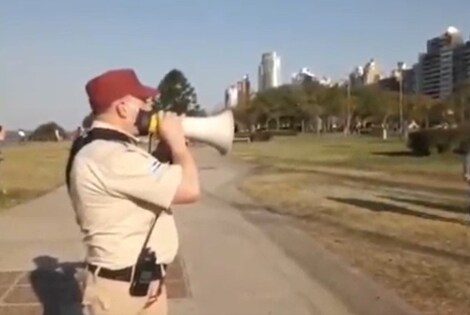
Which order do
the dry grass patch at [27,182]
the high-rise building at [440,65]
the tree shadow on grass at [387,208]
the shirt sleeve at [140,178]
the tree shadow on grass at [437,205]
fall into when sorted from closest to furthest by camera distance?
the shirt sleeve at [140,178] → the tree shadow on grass at [387,208] → the tree shadow on grass at [437,205] → the dry grass patch at [27,182] → the high-rise building at [440,65]

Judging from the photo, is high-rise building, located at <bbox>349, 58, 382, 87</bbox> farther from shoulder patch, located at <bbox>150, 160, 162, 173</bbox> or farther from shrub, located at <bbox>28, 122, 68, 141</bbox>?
shoulder patch, located at <bbox>150, 160, 162, 173</bbox>

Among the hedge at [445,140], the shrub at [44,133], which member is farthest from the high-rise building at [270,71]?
the hedge at [445,140]

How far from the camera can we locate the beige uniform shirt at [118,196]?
3.50 metres

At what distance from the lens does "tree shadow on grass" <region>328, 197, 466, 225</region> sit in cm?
1378

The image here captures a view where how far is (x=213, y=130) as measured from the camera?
3857 mm

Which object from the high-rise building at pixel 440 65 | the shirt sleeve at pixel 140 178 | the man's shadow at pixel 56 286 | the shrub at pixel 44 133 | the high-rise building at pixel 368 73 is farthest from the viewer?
the high-rise building at pixel 368 73

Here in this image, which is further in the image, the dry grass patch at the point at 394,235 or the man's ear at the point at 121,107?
the dry grass patch at the point at 394,235

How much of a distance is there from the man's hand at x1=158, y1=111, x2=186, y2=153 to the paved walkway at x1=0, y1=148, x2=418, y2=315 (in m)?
3.50

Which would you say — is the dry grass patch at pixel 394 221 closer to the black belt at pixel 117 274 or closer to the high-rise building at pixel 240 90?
the black belt at pixel 117 274

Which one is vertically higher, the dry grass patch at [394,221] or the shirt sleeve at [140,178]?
the shirt sleeve at [140,178]

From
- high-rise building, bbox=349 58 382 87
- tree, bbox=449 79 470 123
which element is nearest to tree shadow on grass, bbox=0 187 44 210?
tree, bbox=449 79 470 123

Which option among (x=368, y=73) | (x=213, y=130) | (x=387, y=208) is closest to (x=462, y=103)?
(x=387, y=208)

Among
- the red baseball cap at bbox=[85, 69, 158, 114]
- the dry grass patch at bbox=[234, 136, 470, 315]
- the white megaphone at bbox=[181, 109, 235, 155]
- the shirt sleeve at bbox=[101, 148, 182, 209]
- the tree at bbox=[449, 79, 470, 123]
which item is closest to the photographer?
the shirt sleeve at bbox=[101, 148, 182, 209]

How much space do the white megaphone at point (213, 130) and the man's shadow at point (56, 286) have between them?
2.94 metres
